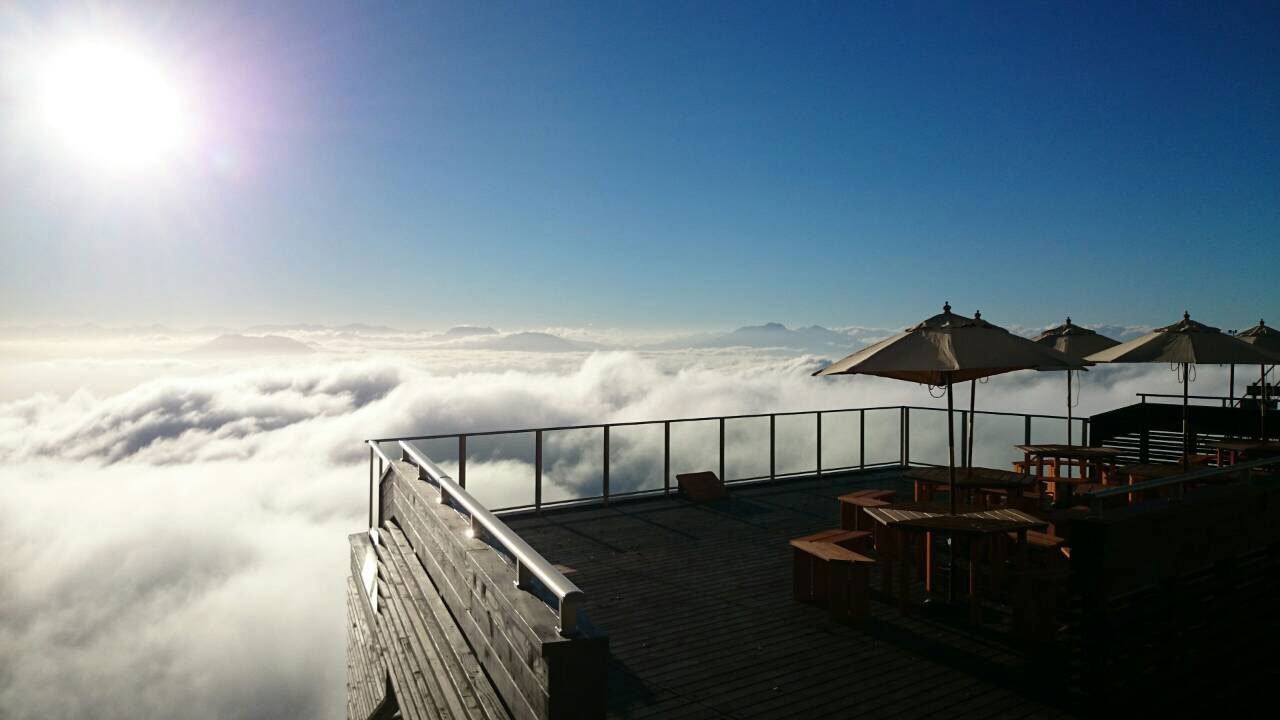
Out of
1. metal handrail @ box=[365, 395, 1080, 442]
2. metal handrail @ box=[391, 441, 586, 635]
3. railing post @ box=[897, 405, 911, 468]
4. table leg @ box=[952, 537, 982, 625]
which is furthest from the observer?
railing post @ box=[897, 405, 911, 468]

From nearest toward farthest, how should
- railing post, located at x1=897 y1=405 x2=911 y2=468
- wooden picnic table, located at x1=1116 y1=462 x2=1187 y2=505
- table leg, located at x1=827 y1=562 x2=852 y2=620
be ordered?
1. table leg, located at x1=827 y1=562 x2=852 y2=620
2. wooden picnic table, located at x1=1116 y1=462 x2=1187 y2=505
3. railing post, located at x1=897 y1=405 x2=911 y2=468

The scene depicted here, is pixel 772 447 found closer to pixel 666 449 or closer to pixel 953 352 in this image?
pixel 666 449

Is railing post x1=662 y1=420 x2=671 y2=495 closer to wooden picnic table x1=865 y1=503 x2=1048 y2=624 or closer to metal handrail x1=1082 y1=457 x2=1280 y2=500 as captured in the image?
wooden picnic table x1=865 y1=503 x2=1048 y2=624

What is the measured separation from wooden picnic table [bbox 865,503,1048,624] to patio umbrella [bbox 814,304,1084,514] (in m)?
0.30

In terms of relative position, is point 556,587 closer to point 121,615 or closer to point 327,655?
point 327,655

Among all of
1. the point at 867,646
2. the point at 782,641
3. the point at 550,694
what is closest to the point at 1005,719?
the point at 867,646

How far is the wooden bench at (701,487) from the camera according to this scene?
10.1 m

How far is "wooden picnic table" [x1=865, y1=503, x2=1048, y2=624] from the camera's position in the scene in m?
5.38

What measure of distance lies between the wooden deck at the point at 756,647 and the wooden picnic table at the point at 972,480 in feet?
5.56

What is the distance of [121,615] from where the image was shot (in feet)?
563

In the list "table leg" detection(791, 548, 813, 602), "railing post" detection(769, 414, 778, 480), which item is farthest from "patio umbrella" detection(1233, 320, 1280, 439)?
"table leg" detection(791, 548, 813, 602)

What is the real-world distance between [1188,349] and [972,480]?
394 centimetres

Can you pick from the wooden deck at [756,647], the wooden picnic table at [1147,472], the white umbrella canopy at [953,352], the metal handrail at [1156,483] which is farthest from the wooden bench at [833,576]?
the wooden picnic table at [1147,472]

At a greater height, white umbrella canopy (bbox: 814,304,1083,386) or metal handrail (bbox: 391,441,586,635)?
white umbrella canopy (bbox: 814,304,1083,386)
